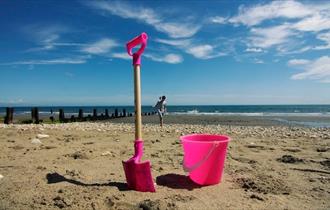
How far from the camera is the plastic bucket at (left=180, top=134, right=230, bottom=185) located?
4070 mm

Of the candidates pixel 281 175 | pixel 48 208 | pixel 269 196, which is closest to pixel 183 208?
pixel 269 196

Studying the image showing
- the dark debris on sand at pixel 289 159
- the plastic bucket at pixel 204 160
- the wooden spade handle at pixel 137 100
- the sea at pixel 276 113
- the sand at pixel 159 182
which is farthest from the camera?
the sea at pixel 276 113

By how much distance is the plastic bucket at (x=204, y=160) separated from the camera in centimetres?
407

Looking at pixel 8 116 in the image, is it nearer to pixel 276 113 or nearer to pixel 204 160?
pixel 204 160

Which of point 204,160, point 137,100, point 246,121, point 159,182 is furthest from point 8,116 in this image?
point 204,160

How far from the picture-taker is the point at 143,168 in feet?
12.4

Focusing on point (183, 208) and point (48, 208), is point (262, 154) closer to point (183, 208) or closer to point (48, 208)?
point (183, 208)

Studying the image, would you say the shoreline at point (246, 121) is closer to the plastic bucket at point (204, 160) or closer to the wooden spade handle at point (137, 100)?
the plastic bucket at point (204, 160)

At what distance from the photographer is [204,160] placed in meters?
4.07

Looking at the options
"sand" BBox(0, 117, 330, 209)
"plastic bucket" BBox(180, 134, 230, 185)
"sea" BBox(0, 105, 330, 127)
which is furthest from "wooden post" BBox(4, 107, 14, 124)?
"plastic bucket" BBox(180, 134, 230, 185)

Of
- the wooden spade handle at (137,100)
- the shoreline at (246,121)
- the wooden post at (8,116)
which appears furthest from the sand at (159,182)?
the wooden post at (8,116)

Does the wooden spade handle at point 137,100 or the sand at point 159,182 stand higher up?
the wooden spade handle at point 137,100

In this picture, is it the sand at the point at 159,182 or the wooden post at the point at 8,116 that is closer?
the sand at the point at 159,182

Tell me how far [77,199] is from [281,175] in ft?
9.32
